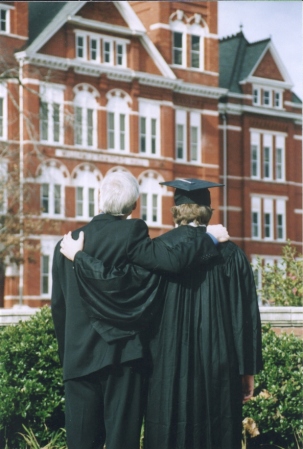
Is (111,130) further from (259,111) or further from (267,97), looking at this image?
(267,97)

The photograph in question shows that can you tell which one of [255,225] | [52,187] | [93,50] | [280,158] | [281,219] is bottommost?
[255,225]

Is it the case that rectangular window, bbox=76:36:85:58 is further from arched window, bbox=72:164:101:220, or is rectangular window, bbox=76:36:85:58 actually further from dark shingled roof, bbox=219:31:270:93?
dark shingled roof, bbox=219:31:270:93

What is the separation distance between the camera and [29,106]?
36562 millimetres

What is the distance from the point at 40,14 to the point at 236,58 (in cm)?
1139

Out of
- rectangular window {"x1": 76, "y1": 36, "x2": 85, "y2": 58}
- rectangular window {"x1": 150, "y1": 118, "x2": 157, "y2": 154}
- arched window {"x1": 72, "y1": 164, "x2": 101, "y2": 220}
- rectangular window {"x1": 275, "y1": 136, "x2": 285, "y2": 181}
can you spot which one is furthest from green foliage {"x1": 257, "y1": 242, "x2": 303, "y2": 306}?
rectangular window {"x1": 275, "y1": 136, "x2": 285, "y2": 181}

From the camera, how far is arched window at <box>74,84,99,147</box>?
38.2 meters

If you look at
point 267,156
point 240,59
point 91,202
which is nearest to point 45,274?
point 91,202

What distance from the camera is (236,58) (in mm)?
46531

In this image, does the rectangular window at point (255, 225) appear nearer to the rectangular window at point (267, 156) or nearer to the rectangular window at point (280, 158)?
the rectangular window at point (267, 156)

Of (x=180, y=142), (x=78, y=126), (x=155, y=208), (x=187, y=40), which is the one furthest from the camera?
(x=187, y=40)

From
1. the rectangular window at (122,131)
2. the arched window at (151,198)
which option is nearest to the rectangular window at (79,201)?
the rectangular window at (122,131)

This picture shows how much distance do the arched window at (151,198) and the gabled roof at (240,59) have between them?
7.51 m

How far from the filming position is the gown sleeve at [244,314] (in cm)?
473

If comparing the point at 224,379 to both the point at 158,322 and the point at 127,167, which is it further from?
the point at 127,167
